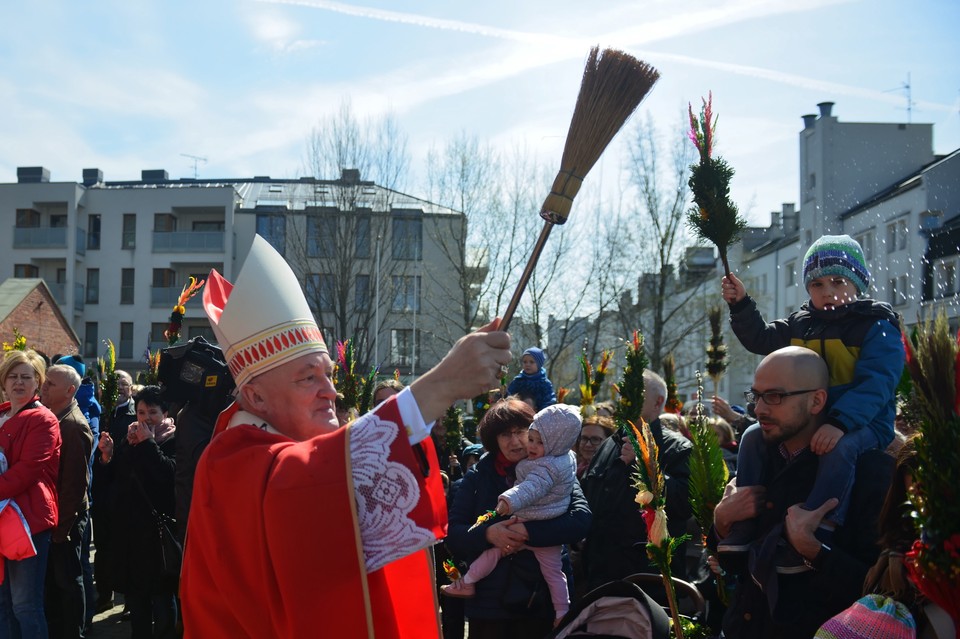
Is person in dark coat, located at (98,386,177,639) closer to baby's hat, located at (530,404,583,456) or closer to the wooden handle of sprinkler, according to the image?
baby's hat, located at (530,404,583,456)

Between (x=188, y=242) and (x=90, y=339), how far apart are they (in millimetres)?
8226

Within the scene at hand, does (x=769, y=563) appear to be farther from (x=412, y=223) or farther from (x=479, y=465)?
(x=412, y=223)

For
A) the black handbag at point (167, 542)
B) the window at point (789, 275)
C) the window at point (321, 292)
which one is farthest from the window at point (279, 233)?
the black handbag at point (167, 542)

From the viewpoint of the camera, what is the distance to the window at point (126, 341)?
1857 inches

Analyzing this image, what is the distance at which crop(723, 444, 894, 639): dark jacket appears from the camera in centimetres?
321

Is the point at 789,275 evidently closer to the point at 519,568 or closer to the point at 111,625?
the point at 111,625

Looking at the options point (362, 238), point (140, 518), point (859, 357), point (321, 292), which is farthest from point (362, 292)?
point (859, 357)

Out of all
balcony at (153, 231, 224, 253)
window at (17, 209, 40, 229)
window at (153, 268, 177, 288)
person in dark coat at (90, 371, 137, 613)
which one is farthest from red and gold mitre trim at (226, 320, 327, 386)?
window at (17, 209, 40, 229)

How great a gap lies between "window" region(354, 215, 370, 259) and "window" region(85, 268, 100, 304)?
23.2 meters

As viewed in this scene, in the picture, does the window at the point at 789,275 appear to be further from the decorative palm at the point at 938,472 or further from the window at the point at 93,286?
the decorative palm at the point at 938,472

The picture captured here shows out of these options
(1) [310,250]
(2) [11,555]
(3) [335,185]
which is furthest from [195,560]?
(1) [310,250]

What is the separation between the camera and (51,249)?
47.2 m

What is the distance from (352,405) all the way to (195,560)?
5.95m

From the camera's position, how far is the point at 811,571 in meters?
3.31
